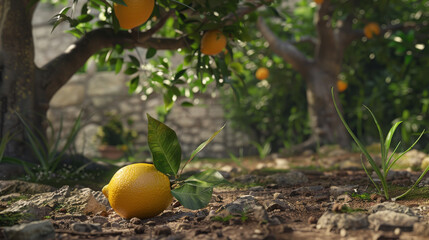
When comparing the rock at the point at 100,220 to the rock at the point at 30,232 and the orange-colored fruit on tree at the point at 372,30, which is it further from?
the orange-colored fruit on tree at the point at 372,30

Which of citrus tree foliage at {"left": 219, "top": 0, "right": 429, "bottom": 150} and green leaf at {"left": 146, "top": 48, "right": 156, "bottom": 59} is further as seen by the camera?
citrus tree foliage at {"left": 219, "top": 0, "right": 429, "bottom": 150}

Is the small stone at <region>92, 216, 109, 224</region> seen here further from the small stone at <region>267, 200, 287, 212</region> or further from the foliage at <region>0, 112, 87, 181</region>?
the foliage at <region>0, 112, 87, 181</region>

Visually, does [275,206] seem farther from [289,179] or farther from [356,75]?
[356,75]

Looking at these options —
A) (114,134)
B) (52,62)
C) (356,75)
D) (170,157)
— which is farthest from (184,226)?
(114,134)

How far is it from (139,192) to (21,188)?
2.58 feet

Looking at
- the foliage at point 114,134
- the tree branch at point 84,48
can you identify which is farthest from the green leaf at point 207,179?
the foliage at point 114,134

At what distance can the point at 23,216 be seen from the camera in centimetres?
124

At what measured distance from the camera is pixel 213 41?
1.87m

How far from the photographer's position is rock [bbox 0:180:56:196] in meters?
1.66

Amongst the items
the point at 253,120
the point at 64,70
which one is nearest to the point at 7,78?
the point at 64,70

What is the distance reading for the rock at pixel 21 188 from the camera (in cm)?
166

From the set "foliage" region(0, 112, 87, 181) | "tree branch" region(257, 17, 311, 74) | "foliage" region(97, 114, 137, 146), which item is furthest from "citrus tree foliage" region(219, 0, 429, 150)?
"foliage" region(0, 112, 87, 181)

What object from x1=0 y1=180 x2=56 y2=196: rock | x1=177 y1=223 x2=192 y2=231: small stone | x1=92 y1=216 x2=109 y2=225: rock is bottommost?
x1=92 y1=216 x2=109 y2=225: rock

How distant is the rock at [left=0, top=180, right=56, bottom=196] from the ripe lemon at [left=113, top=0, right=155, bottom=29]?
87 centimetres
